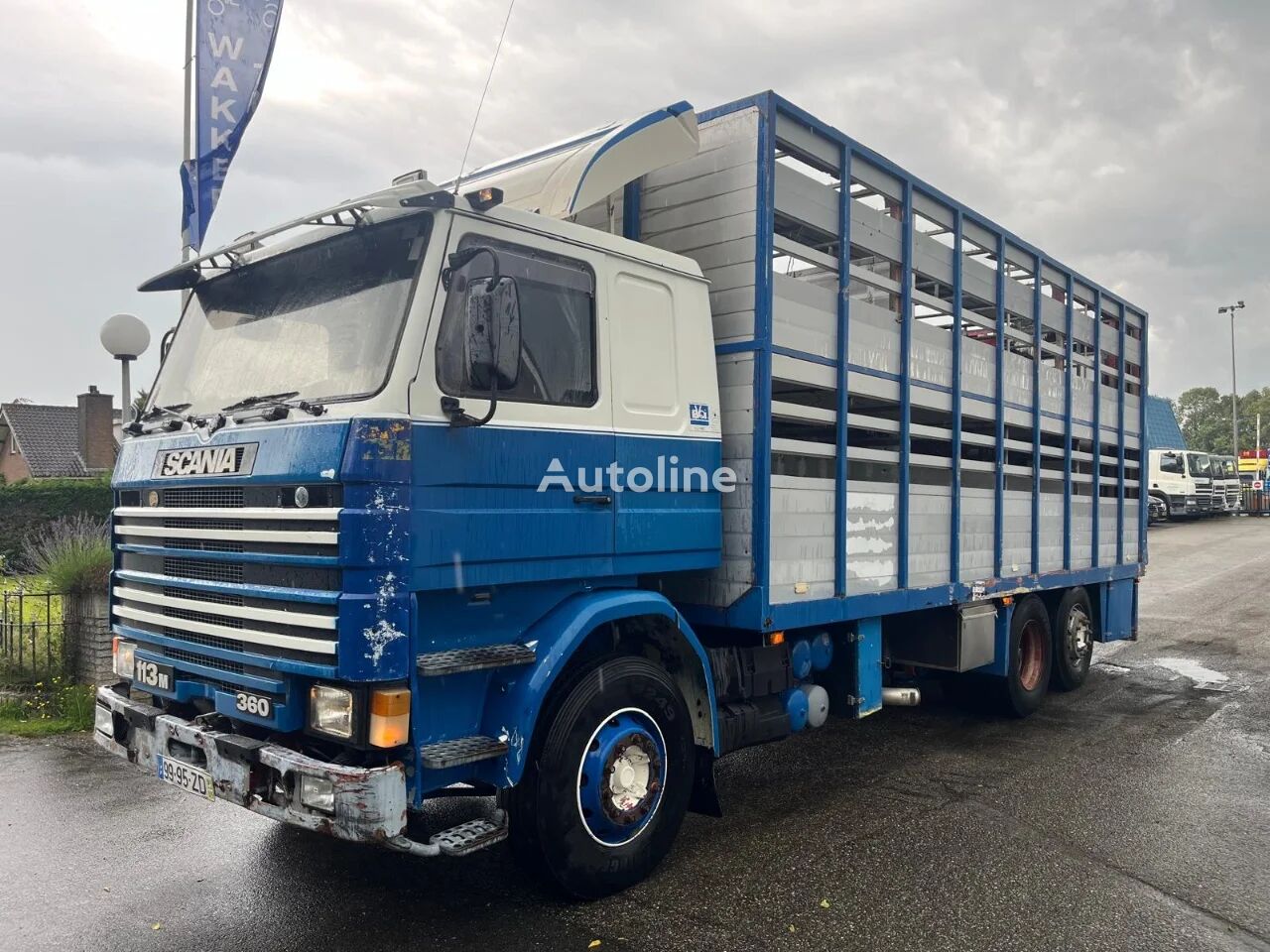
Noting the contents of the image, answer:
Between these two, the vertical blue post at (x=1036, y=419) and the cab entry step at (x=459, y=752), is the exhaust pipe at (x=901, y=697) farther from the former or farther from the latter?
the cab entry step at (x=459, y=752)

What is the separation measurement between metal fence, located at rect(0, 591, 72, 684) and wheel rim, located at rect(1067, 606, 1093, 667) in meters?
8.13

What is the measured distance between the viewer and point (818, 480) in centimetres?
497

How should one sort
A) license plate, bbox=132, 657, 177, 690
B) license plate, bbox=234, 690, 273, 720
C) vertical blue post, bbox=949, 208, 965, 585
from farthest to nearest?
vertical blue post, bbox=949, 208, 965, 585 < license plate, bbox=132, 657, 177, 690 < license plate, bbox=234, 690, 273, 720

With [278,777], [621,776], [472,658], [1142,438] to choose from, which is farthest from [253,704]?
[1142,438]

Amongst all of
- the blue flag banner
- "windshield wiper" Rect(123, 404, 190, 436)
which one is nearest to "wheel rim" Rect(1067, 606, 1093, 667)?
"windshield wiper" Rect(123, 404, 190, 436)

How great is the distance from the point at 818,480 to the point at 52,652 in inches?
251

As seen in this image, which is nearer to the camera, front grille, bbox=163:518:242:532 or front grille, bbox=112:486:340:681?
front grille, bbox=112:486:340:681

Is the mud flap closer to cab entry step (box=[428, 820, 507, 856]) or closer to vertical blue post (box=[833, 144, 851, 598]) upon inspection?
vertical blue post (box=[833, 144, 851, 598])

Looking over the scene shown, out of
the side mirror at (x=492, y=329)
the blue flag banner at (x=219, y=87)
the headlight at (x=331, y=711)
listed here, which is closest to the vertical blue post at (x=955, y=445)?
the side mirror at (x=492, y=329)

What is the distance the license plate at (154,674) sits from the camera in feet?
13.2

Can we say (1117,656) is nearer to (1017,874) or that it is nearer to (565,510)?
(1017,874)

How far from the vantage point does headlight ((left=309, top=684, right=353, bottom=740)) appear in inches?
131

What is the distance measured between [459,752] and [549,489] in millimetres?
1066

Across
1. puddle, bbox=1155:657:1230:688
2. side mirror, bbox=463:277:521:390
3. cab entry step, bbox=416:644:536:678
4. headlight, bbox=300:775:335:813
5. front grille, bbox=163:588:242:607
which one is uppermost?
side mirror, bbox=463:277:521:390
